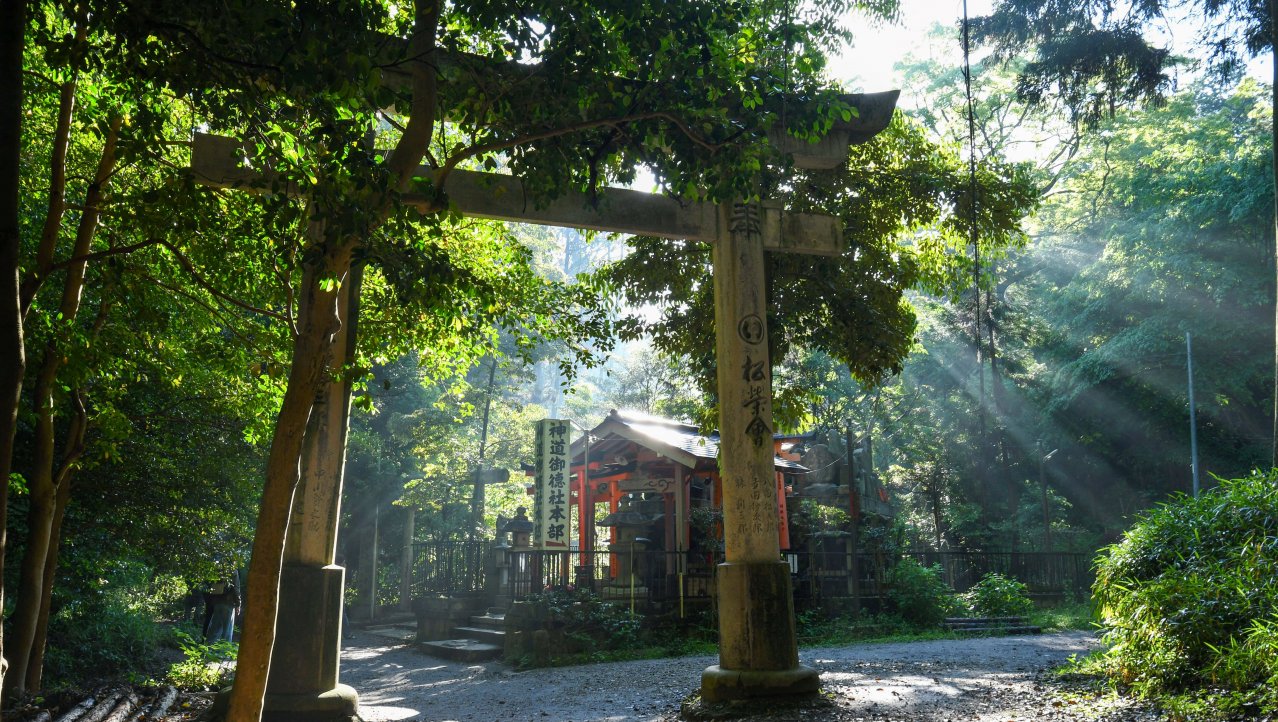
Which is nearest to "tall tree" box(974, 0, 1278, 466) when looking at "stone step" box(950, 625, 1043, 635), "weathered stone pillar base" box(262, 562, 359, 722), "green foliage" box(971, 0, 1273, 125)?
"green foliage" box(971, 0, 1273, 125)

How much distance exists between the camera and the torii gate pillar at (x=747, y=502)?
701 cm

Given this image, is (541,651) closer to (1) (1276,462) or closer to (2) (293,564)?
(2) (293,564)

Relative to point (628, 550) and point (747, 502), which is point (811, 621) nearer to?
point (628, 550)

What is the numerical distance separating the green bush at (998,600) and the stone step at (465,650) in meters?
9.81

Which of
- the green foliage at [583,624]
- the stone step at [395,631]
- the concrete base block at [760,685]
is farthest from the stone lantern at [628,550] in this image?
the concrete base block at [760,685]

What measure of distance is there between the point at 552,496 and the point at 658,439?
285cm

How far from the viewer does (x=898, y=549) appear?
1886 centimetres

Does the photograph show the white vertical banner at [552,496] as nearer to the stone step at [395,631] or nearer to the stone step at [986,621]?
the stone step at [395,631]

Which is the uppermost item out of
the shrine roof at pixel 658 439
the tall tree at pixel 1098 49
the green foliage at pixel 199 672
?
the tall tree at pixel 1098 49

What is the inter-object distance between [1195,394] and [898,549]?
1274cm

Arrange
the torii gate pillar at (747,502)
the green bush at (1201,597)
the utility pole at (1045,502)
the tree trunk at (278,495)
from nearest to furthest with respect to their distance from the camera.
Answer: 1. the tree trunk at (278,495)
2. the green bush at (1201,597)
3. the torii gate pillar at (747,502)
4. the utility pole at (1045,502)

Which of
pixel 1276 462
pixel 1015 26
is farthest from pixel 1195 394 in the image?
pixel 1276 462

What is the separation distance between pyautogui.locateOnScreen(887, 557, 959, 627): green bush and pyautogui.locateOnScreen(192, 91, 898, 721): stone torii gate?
1095cm

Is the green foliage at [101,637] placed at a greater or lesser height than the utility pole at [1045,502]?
lesser
